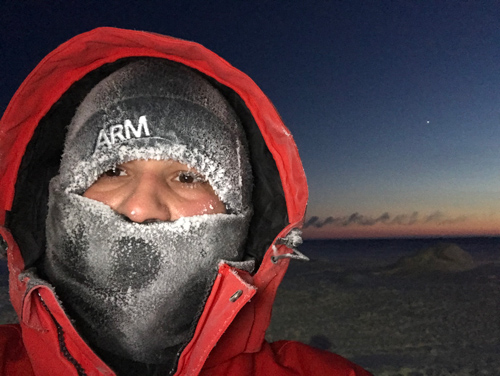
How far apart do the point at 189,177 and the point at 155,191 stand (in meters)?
0.19

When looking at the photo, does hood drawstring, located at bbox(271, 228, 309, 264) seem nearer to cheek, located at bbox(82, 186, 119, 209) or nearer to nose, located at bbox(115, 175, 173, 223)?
nose, located at bbox(115, 175, 173, 223)

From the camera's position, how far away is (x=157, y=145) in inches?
68.8

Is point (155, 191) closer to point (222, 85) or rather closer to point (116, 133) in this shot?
point (116, 133)

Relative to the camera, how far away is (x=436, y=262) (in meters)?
17.6

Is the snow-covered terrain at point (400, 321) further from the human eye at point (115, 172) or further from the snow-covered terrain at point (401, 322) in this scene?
the human eye at point (115, 172)

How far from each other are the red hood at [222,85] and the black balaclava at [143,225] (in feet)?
0.34

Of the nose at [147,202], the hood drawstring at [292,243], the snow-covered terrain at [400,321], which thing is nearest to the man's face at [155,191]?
the nose at [147,202]

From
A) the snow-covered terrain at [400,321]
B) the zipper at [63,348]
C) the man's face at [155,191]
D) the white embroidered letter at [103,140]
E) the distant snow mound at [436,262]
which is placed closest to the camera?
the zipper at [63,348]

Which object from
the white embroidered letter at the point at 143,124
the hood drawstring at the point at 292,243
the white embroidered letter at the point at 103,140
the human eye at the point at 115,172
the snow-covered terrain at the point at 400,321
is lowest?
the snow-covered terrain at the point at 400,321

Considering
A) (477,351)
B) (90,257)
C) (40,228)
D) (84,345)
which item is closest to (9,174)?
(40,228)

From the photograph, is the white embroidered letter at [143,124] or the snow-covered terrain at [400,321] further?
the snow-covered terrain at [400,321]

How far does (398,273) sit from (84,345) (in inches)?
688

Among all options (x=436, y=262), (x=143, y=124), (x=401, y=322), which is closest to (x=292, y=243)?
(x=143, y=124)

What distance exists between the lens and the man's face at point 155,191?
1671mm
